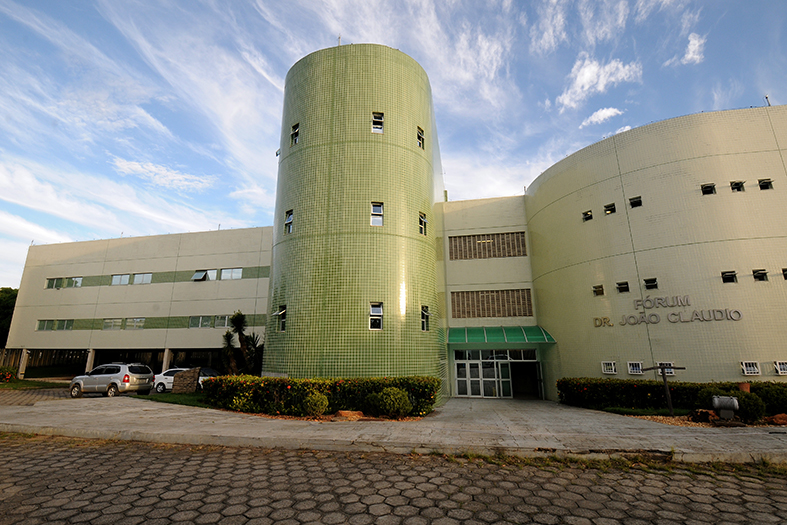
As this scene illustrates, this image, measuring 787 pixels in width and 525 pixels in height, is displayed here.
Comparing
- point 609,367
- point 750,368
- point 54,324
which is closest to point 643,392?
point 609,367

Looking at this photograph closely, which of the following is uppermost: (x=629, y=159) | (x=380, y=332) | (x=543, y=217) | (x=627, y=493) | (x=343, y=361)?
(x=629, y=159)

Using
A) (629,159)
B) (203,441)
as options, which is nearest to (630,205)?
(629,159)

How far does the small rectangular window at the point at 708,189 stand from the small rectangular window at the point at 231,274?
2983cm

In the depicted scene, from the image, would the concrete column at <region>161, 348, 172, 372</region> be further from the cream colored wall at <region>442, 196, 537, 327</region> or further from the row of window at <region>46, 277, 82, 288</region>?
the cream colored wall at <region>442, 196, 537, 327</region>

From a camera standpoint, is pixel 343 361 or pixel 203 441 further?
pixel 343 361

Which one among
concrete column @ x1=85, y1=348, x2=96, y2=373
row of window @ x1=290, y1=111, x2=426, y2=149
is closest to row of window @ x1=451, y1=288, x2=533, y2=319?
row of window @ x1=290, y1=111, x2=426, y2=149

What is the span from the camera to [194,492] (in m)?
5.52

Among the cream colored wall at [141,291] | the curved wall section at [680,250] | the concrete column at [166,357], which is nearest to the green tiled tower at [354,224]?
the curved wall section at [680,250]

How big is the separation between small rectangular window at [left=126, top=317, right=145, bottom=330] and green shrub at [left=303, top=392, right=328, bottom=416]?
26.8 m

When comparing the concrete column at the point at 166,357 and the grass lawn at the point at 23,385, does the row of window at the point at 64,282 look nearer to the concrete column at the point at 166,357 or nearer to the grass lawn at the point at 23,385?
the grass lawn at the point at 23,385

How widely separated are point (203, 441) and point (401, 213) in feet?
36.6

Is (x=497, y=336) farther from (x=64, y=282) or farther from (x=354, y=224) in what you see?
(x=64, y=282)

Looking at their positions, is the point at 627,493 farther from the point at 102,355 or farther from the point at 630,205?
the point at 102,355

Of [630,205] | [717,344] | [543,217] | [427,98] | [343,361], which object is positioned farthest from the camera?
[543,217]
